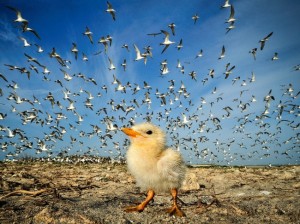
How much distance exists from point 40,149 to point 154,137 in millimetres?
27578

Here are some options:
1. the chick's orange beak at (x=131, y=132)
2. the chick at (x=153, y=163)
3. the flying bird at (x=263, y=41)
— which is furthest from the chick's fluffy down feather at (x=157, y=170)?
the flying bird at (x=263, y=41)

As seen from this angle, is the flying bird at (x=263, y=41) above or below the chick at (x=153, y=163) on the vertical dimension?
above

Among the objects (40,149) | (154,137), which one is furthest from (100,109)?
A: (154,137)

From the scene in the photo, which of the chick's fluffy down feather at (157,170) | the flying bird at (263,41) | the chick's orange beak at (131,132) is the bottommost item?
the chick's fluffy down feather at (157,170)

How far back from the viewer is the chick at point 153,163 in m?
3.86

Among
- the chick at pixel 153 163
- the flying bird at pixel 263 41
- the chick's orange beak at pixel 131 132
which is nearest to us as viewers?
the chick at pixel 153 163

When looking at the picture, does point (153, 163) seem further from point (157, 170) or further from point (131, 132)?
point (131, 132)

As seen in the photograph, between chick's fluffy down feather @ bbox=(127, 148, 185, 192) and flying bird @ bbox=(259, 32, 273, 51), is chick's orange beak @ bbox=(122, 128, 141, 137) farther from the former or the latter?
flying bird @ bbox=(259, 32, 273, 51)

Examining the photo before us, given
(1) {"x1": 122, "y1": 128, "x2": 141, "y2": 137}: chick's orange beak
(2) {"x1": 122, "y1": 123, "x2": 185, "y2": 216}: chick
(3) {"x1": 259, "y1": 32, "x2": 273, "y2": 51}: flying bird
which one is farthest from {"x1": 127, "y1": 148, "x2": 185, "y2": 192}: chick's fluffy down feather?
(3) {"x1": 259, "y1": 32, "x2": 273, "y2": 51}: flying bird

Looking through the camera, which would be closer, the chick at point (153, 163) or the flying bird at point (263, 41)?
the chick at point (153, 163)

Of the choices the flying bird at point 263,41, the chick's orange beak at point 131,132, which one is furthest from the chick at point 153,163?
the flying bird at point 263,41

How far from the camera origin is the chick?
12.7 ft

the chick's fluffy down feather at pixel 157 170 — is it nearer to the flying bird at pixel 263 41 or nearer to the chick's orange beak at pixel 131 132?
the chick's orange beak at pixel 131 132

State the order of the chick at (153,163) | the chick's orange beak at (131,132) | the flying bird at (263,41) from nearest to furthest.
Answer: the chick at (153,163)
the chick's orange beak at (131,132)
the flying bird at (263,41)
